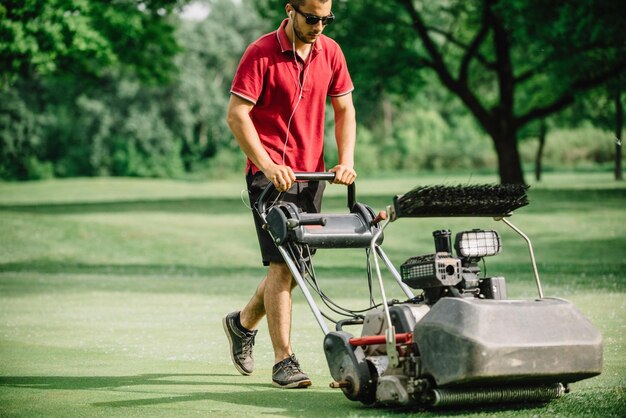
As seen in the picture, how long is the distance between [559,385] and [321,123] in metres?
2.24

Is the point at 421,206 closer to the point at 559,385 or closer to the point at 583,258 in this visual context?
the point at 559,385

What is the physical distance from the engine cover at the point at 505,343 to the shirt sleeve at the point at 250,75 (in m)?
1.96

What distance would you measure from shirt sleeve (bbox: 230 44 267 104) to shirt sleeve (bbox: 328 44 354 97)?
524 mm

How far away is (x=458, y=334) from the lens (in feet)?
14.8

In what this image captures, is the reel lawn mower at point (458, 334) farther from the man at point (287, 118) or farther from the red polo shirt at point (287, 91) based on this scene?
the red polo shirt at point (287, 91)

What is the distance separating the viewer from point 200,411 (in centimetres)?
529

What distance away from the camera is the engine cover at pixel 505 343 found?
4488mm

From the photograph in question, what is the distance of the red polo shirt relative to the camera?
6043mm

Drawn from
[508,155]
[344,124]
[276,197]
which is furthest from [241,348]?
[508,155]

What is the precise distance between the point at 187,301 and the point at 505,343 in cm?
833

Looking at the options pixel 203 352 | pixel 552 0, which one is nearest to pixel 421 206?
pixel 203 352

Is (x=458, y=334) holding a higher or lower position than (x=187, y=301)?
higher

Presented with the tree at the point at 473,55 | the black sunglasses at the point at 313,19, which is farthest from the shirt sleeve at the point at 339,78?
the tree at the point at 473,55

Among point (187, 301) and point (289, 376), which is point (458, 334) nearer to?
point (289, 376)
